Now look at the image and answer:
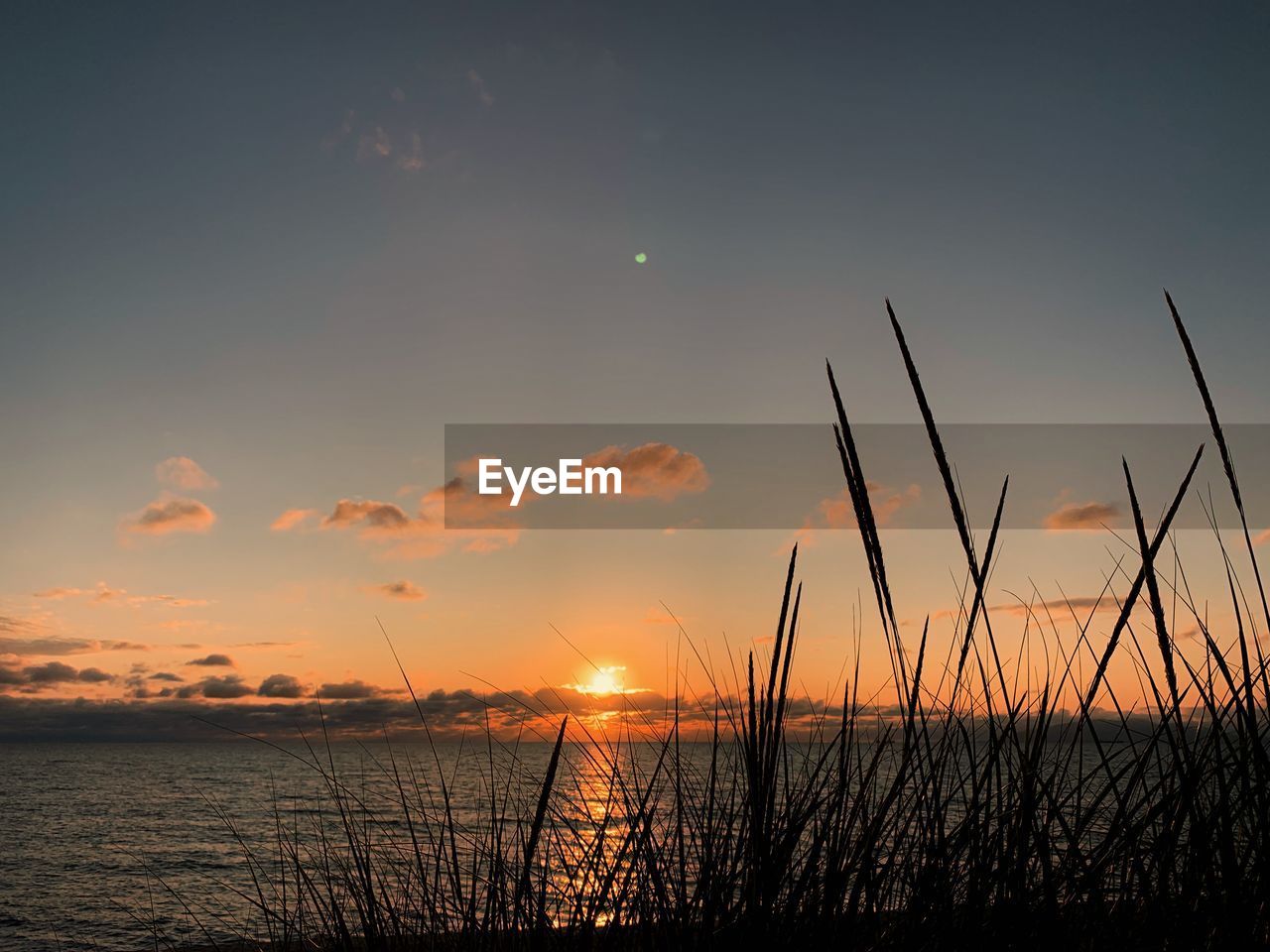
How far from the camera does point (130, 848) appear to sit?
149ft

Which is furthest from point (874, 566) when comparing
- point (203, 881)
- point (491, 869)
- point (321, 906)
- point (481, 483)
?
point (203, 881)

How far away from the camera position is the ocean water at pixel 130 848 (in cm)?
2364

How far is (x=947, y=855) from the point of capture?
1506 mm

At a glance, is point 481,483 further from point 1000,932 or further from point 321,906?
point 1000,932

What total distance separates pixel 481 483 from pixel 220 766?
136 metres

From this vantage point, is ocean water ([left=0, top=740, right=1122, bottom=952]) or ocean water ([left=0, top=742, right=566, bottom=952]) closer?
ocean water ([left=0, top=740, right=1122, bottom=952])

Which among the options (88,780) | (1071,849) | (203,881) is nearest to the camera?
(1071,849)

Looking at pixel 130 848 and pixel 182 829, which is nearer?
pixel 130 848

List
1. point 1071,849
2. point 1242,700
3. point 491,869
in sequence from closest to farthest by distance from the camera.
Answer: point 1071,849
point 1242,700
point 491,869

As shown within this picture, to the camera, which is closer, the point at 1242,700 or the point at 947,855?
the point at 947,855

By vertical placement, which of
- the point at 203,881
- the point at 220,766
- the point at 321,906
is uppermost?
the point at 321,906

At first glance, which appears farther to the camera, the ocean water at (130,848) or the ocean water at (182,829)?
the ocean water at (130,848)

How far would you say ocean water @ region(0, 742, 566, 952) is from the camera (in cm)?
2364

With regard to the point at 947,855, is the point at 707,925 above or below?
below
